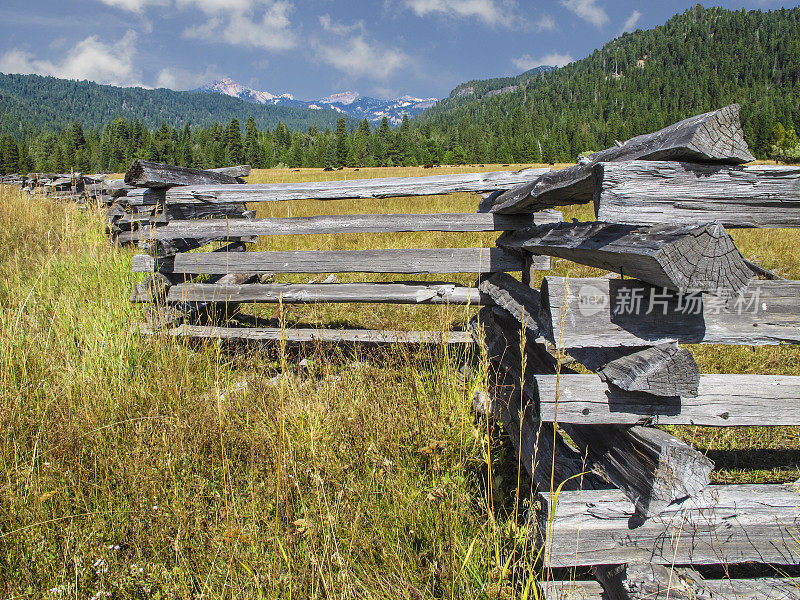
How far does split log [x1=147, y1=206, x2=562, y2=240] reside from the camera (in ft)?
12.5

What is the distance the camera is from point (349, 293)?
428 cm

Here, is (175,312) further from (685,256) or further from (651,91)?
(651,91)

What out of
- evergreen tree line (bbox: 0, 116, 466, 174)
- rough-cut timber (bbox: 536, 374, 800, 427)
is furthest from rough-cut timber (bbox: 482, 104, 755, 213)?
evergreen tree line (bbox: 0, 116, 466, 174)

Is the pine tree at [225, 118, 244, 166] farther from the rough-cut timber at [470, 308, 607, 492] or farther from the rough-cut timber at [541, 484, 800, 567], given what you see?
the rough-cut timber at [541, 484, 800, 567]

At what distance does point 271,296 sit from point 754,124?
93929 mm

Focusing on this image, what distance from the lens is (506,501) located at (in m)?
2.61

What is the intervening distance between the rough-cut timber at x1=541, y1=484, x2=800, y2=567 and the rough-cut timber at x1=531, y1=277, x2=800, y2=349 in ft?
2.07

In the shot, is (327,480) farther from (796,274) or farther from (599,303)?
(796,274)

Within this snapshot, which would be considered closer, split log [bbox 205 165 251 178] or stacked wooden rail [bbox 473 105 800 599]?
stacked wooden rail [bbox 473 105 800 599]

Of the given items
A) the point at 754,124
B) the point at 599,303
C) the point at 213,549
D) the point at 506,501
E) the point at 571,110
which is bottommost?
the point at 506,501

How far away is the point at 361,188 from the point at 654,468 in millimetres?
3091

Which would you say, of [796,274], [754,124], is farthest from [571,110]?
[796,274]

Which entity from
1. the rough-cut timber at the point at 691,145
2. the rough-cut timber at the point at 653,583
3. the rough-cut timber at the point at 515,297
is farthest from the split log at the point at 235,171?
the rough-cut timber at the point at 653,583

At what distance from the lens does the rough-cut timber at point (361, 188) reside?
12.2 ft
